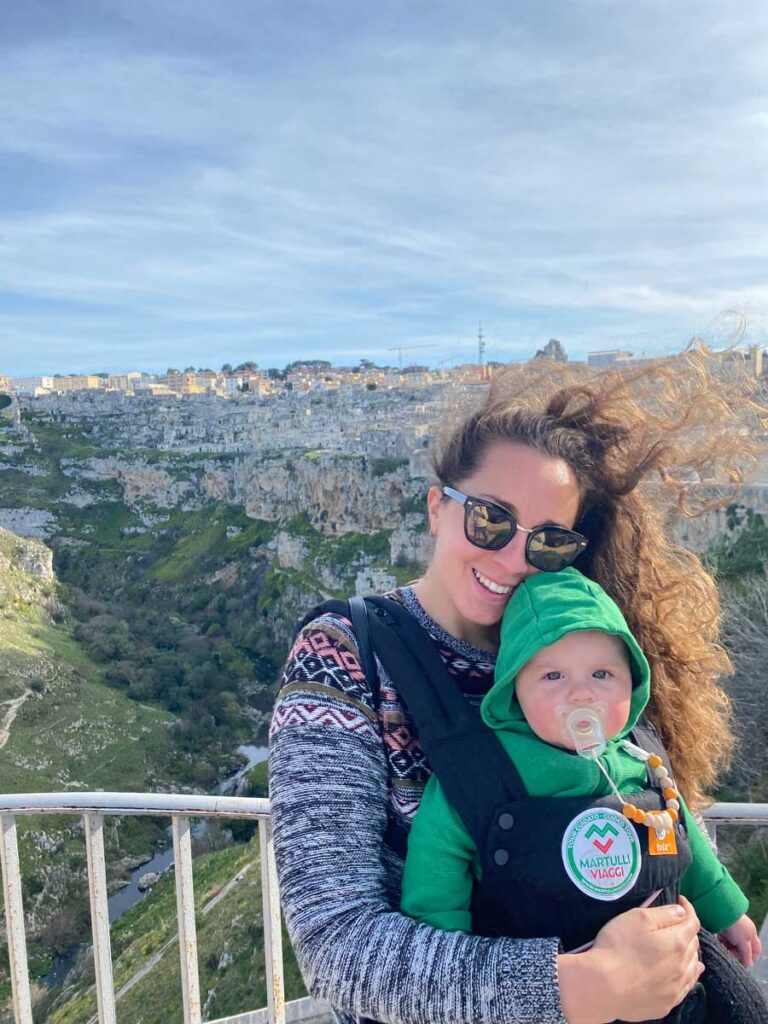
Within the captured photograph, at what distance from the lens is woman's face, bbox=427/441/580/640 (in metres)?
1.46

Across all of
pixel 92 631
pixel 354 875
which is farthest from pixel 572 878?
pixel 92 631

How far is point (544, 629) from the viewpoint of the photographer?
1290 millimetres

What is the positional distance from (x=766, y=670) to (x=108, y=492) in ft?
182

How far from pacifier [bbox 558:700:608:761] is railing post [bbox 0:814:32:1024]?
4.92ft

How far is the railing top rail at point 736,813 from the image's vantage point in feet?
6.56

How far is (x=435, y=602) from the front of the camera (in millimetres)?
1526

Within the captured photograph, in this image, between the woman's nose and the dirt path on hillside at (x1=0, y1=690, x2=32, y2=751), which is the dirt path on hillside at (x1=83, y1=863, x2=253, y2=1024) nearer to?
the woman's nose

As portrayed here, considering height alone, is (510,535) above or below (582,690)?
above

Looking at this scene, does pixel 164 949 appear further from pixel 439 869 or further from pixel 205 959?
pixel 439 869

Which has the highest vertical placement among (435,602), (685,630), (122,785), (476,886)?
(435,602)

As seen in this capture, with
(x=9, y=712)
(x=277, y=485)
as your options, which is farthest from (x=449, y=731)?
(x=277, y=485)

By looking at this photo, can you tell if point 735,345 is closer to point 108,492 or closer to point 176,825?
point 176,825

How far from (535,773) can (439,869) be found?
22cm

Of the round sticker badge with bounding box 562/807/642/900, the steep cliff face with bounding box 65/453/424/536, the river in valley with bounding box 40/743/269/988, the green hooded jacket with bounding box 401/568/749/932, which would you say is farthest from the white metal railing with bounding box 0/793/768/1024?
the steep cliff face with bounding box 65/453/424/536
